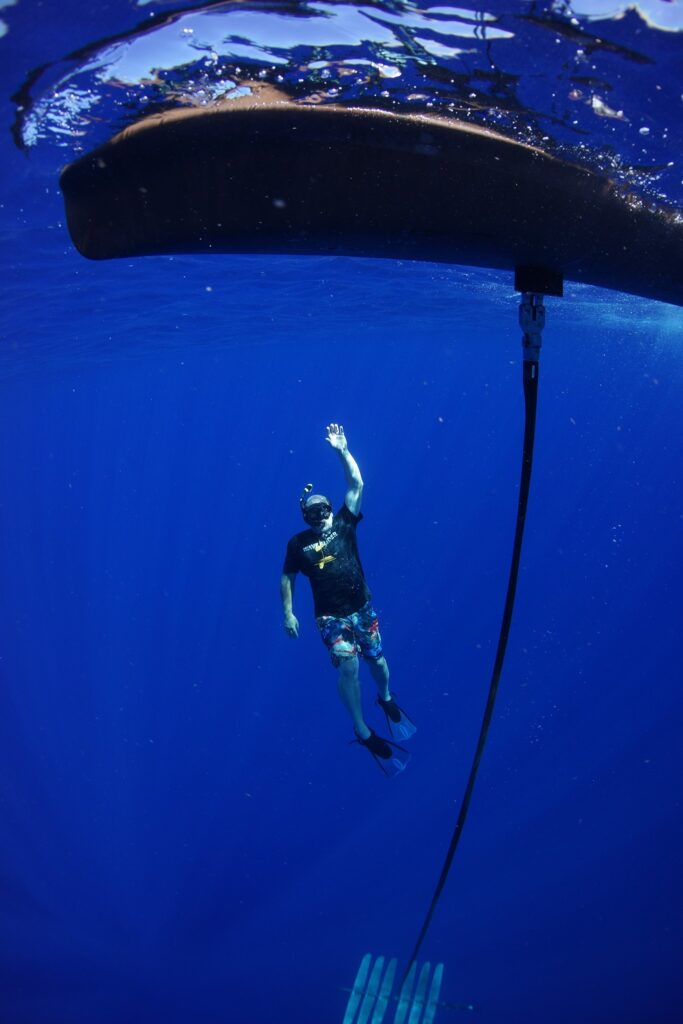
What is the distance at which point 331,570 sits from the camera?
741cm

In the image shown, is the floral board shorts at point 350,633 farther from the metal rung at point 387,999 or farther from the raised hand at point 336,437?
the metal rung at point 387,999

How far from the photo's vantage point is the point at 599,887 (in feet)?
48.2

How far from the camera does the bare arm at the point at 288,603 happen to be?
290 inches

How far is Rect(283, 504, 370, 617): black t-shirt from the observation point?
24.3ft

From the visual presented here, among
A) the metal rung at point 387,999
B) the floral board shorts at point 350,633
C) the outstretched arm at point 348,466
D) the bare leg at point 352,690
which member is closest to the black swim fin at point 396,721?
the bare leg at point 352,690

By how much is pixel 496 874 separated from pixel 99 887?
964 cm

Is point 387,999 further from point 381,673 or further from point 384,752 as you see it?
point 381,673

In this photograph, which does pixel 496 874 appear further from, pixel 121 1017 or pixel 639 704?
pixel 639 704

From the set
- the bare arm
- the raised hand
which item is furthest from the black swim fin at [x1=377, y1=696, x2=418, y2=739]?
the raised hand

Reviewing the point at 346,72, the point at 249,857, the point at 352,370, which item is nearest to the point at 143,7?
the point at 346,72

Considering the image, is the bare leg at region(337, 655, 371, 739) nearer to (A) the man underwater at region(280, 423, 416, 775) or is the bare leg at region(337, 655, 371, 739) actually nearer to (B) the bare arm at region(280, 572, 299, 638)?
(A) the man underwater at region(280, 423, 416, 775)

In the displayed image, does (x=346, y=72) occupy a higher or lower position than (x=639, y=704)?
higher

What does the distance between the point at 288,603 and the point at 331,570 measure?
692 millimetres

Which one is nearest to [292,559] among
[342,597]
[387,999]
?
[342,597]
